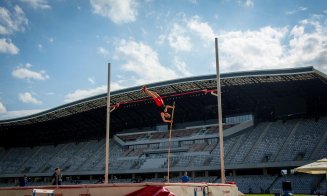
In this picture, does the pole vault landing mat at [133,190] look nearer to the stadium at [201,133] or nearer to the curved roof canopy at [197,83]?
the stadium at [201,133]

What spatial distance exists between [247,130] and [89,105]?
23.7m

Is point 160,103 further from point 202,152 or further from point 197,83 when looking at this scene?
point 202,152

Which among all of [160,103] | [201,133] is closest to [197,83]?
[201,133]

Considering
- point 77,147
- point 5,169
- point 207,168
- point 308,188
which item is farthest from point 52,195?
point 5,169

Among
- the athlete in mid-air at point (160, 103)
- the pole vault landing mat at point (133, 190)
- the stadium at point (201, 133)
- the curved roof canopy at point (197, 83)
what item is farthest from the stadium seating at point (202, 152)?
the pole vault landing mat at point (133, 190)

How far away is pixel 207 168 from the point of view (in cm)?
4566

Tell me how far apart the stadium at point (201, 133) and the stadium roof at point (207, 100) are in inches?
4.7

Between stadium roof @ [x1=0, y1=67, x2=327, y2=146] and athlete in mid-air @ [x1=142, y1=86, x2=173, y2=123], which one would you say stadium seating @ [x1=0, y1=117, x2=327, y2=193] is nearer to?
stadium roof @ [x1=0, y1=67, x2=327, y2=146]

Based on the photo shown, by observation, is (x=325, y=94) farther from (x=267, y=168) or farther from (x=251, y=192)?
(x=251, y=192)

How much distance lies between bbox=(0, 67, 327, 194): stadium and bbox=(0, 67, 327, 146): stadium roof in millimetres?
118

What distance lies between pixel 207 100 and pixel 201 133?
4870mm

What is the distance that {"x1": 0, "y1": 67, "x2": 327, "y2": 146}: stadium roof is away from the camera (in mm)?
42500

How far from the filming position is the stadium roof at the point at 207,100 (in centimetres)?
4250

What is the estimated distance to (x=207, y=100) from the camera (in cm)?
5078
